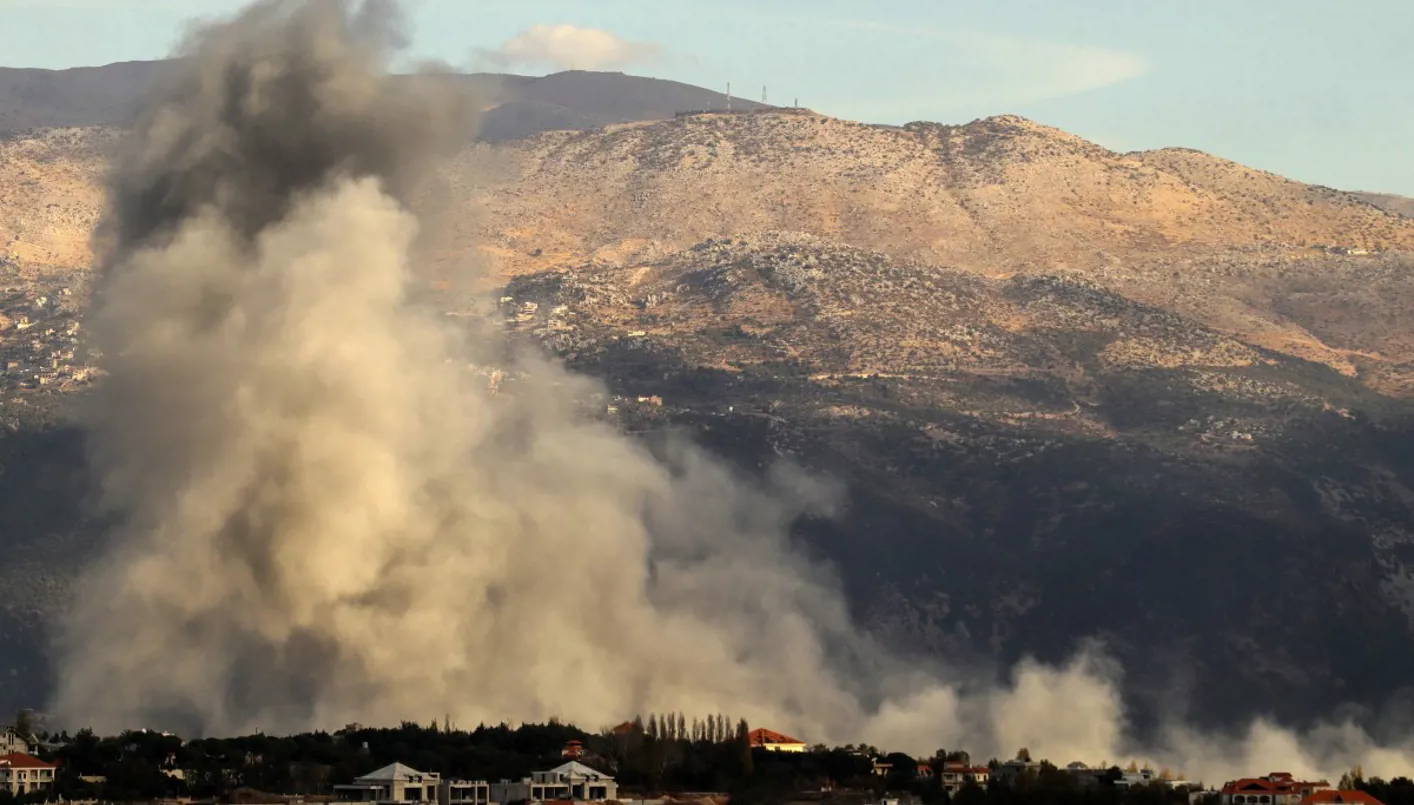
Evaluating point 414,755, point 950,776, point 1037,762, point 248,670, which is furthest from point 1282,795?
point 248,670

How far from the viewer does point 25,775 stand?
12638cm

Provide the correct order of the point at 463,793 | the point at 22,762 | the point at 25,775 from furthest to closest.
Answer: the point at 22,762 → the point at 25,775 → the point at 463,793

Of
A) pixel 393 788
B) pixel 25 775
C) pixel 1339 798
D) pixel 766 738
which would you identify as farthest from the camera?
pixel 766 738

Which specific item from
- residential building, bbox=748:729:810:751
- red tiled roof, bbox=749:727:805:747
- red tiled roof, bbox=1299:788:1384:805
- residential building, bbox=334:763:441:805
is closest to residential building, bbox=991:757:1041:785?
residential building, bbox=748:729:810:751

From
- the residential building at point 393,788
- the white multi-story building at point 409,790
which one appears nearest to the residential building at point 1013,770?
the white multi-story building at point 409,790

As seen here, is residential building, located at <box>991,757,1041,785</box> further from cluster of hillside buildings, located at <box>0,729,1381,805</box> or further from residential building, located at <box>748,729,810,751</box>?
residential building, located at <box>748,729,810,751</box>

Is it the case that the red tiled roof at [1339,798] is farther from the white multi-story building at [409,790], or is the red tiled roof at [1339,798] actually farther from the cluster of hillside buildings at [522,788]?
the white multi-story building at [409,790]

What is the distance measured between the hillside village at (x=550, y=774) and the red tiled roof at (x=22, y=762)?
153 mm

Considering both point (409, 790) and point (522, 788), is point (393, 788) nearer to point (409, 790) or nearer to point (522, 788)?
point (409, 790)

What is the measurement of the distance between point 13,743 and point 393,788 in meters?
25.4

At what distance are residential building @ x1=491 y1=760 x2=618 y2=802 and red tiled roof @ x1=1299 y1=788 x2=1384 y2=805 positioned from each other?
25.4 metres

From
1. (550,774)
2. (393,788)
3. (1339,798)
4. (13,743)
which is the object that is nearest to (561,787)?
(550,774)

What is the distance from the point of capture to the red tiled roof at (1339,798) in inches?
4872

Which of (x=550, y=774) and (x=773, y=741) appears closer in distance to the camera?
(x=550, y=774)
